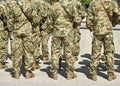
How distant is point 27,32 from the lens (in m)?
8.11

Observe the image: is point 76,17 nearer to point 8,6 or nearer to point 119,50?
point 8,6

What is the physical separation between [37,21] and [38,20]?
1.5 inches

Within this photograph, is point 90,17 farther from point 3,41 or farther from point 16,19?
point 3,41

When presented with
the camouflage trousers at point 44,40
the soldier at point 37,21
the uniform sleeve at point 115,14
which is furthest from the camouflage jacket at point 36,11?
the uniform sleeve at point 115,14

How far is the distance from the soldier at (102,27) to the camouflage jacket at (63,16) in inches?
15.9

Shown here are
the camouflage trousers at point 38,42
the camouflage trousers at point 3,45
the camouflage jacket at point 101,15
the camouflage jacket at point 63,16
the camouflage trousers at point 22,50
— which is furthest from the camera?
the camouflage trousers at point 3,45

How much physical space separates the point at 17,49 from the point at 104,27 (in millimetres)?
2039

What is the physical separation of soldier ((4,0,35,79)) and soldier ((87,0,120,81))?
4.71ft

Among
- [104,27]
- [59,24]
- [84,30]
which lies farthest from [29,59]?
[84,30]

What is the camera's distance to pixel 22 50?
8.27 meters

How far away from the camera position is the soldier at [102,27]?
7.73 m

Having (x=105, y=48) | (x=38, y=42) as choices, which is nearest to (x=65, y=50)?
(x=105, y=48)

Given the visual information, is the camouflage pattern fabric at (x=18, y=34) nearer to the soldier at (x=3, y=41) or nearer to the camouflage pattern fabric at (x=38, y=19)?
the camouflage pattern fabric at (x=38, y=19)

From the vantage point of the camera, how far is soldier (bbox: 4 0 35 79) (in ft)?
26.3
